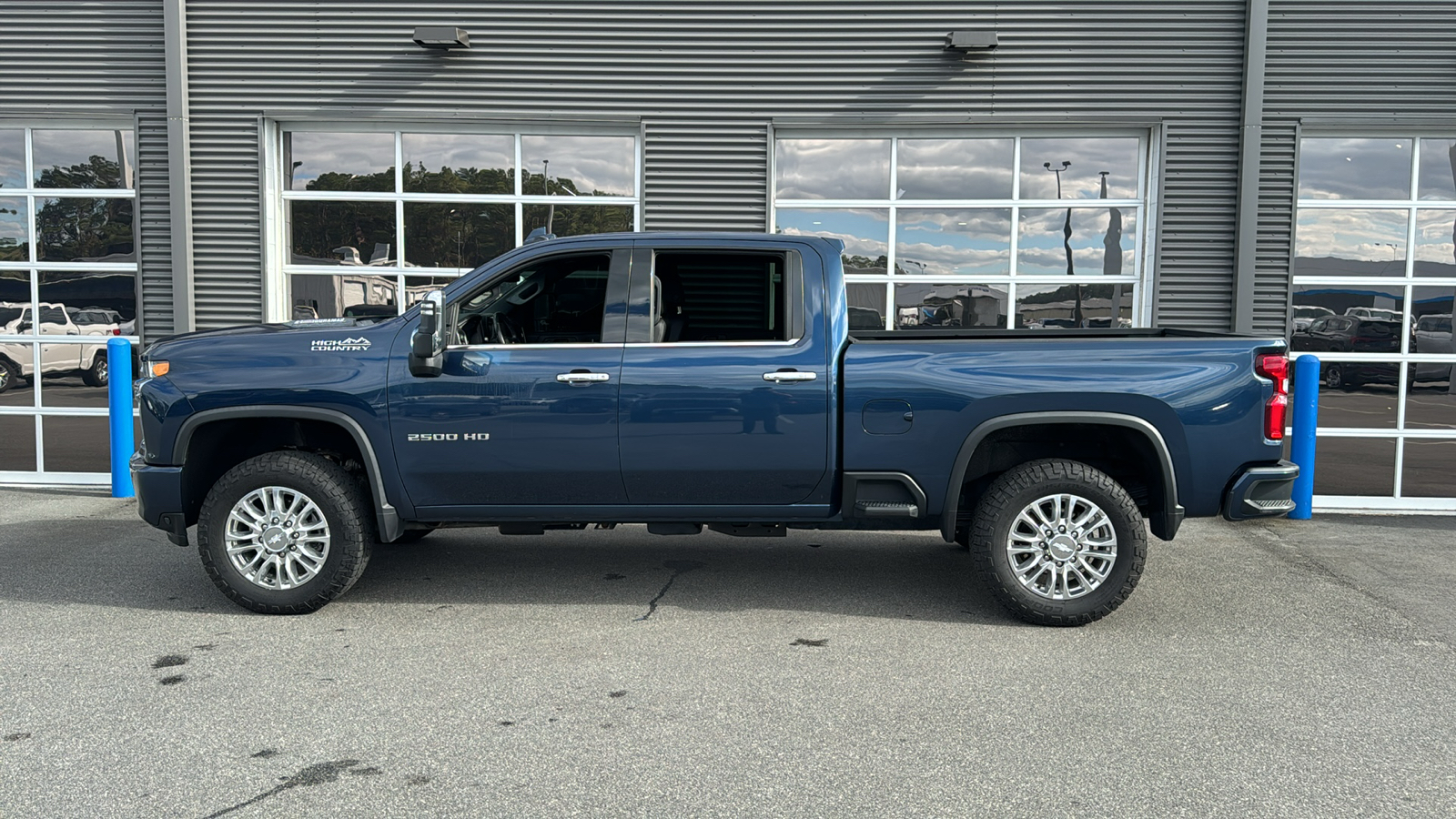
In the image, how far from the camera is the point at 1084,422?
548cm

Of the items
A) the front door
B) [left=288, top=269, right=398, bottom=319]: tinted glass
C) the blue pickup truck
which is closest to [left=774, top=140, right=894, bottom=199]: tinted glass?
[left=288, top=269, right=398, bottom=319]: tinted glass

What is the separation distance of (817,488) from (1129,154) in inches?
222

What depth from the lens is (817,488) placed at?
5703mm

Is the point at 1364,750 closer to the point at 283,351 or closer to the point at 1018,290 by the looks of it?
the point at 283,351

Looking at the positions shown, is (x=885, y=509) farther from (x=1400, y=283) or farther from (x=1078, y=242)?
(x=1400, y=283)

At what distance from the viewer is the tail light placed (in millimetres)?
5422

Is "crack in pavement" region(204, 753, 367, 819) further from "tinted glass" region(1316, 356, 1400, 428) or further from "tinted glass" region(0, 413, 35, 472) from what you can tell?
"tinted glass" region(1316, 356, 1400, 428)

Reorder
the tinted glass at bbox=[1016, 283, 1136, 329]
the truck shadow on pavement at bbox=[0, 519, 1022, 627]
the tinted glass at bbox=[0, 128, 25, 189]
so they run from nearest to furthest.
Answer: the truck shadow on pavement at bbox=[0, 519, 1022, 627] < the tinted glass at bbox=[1016, 283, 1136, 329] < the tinted glass at bbox=[0, 128, 25, 189]

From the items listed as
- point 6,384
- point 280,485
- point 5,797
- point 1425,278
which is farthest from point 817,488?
point 6,384

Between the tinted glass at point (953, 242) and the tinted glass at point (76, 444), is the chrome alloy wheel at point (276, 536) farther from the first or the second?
the tinted glass at point (953, 242)

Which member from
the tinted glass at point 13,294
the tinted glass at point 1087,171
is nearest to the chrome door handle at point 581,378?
the tinted glass at point 1087,171

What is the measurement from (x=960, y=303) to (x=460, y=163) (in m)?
4.60

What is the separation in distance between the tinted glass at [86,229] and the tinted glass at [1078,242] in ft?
25.9

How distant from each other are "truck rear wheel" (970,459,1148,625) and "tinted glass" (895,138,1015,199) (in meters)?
4.67
